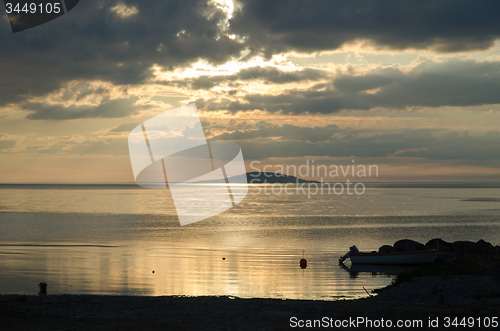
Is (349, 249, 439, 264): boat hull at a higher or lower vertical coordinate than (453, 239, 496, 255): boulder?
lower

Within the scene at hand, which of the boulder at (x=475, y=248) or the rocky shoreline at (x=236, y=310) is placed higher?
the boulder at (x=475, y=248)

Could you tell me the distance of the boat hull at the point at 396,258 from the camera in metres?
36.6

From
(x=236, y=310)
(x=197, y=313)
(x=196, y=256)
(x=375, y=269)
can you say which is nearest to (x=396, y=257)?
(x=375, y=269)

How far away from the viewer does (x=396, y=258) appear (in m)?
36.8

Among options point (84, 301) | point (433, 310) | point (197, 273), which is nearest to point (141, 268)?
point (197, 273)

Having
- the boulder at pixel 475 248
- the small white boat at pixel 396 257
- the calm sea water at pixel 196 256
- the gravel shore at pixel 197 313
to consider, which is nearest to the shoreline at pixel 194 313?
the gravel shore at pixel 197 313

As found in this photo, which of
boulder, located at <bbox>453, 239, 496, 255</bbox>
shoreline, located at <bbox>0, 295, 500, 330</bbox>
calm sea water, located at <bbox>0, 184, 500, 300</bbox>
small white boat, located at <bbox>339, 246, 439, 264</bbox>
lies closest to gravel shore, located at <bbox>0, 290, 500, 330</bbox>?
shoreline, located at <bbox>0, 295, 500, 330</bbox>

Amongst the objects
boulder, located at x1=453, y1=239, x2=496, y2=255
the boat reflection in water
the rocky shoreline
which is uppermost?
boulder, located at x1=453, y1=239, x2=496, y2=255

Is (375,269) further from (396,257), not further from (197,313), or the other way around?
(197,313)

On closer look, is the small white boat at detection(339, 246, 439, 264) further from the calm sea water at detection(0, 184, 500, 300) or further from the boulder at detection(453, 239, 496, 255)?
the boulder at detection(453, 239, 496, 255)

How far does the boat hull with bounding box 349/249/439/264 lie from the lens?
36.6m

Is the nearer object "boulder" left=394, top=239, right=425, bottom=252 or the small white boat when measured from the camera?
the small white boat

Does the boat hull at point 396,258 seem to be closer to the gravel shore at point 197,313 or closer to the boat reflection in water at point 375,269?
the boat reflection in water at point 375,269

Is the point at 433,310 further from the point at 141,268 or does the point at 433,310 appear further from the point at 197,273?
the point at 141,268
